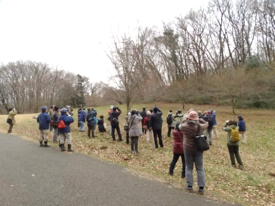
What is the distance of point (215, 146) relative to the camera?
12891mm

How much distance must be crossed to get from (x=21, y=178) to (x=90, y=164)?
2.17m

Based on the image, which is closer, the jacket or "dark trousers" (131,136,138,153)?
"dark trousers" (131,136,138,153)

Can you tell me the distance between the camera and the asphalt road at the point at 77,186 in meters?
4.84

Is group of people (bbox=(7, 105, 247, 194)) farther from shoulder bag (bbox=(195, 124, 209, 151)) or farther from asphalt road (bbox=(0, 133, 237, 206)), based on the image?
asphalt road (bbox=(0, 133, 237, 206))

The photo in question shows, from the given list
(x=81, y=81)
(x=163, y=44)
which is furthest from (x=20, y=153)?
(x=81, y=81)

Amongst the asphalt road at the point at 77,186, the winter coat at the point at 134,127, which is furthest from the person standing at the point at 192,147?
the winter coat at the point at 134,127

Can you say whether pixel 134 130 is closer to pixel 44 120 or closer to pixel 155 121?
pixel 155 121

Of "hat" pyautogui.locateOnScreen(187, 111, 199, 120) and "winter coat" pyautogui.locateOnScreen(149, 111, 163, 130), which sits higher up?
"hat" pyautogui.locateOnScreen(187, 111, 199, 120)

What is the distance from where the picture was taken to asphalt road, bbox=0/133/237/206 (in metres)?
4.84

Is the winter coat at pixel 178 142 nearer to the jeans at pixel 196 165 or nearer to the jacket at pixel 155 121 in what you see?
the jeans at pixel 196 165

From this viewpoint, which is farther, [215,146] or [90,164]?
[215,146]

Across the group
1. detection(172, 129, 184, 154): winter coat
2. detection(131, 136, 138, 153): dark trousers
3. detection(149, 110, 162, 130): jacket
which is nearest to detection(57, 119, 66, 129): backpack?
detection(131, 136, 138, 153): dark trousers

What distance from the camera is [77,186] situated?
18.4 feet

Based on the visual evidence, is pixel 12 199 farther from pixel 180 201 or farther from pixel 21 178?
pixel 180 201
